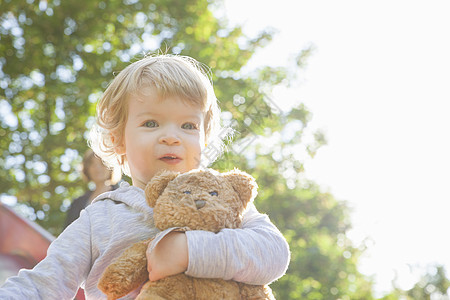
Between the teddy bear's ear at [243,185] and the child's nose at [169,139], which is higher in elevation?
the child's nose at [169,139]

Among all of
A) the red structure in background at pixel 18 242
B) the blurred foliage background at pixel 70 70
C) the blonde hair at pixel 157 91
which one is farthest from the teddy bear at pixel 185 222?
the blurred foliage background at pixel 70 70

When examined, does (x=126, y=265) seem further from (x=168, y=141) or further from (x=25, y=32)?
(x=25, y=32)

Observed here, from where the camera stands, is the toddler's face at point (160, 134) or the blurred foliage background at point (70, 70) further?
the blurred foliage background at point (70, 70)

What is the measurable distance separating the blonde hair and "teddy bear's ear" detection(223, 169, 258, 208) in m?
0.29

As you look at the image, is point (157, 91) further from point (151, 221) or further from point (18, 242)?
point (18, 242)

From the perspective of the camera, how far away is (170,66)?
1.58 meters

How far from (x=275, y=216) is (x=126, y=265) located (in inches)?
431

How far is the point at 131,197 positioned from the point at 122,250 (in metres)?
0.17

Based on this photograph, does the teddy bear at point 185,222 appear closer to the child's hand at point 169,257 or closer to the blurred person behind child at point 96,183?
the child's hand at point 169,257

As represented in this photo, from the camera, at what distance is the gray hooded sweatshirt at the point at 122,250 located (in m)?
1.19

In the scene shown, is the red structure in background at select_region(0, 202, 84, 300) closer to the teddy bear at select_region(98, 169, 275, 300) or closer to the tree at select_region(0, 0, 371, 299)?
the teddy bear at select_region(98, 169, 275, 300)

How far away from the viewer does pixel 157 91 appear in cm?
148

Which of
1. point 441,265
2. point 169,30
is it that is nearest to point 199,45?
point 169,30

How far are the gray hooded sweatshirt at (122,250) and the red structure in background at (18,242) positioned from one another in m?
3.07
